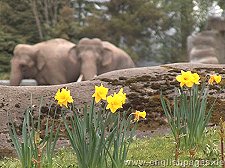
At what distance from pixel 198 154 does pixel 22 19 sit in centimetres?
2845

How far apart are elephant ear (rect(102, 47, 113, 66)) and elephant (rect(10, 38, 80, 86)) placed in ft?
2.96

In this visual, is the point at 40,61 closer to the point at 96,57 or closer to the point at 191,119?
the point at 96,57

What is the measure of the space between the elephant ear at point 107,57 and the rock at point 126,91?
9.32 metres

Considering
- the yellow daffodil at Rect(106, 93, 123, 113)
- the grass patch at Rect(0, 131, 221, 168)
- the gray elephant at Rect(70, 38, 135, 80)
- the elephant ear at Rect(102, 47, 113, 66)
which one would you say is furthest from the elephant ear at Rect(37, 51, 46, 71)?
the yellow daffodil at Rect(106, 93, 123, 113)

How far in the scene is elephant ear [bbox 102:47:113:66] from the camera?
668 inches

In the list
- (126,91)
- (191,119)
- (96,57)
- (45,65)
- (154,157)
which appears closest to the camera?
(191,119)

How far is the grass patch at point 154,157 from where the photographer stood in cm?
418

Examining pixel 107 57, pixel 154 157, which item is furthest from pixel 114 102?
pixel 107 57

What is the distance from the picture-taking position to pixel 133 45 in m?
33.9

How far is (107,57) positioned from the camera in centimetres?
1714

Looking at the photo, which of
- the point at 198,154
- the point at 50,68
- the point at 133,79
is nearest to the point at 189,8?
the point at 50,68

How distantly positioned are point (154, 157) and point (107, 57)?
1257cm

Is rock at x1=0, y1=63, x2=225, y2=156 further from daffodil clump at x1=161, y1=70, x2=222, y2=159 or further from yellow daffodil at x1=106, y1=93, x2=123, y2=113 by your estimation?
yellow daffodil at x1=106, y1=93, x2=123, y2=113

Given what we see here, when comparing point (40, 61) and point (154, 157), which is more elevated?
point (40, 61)
